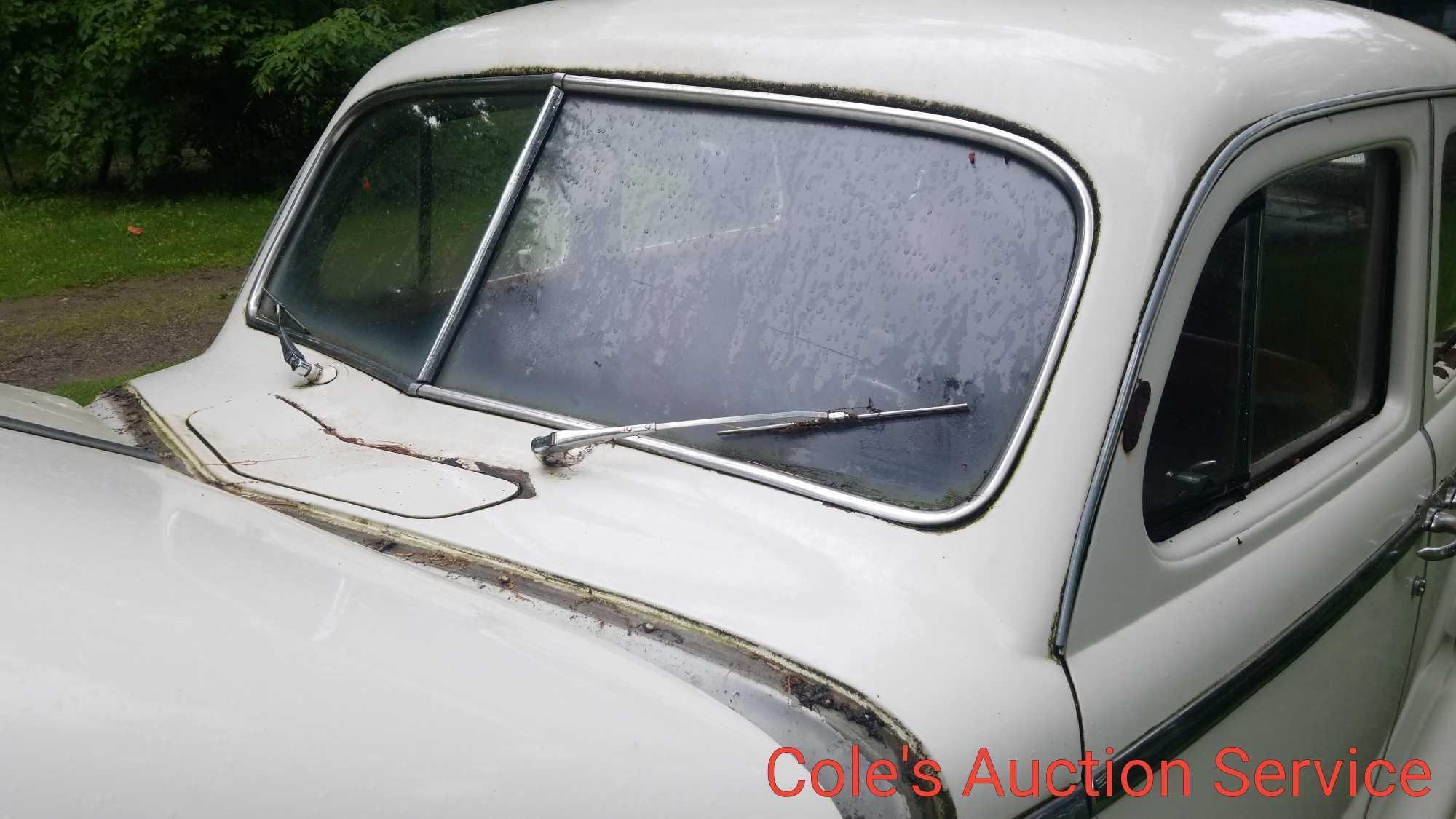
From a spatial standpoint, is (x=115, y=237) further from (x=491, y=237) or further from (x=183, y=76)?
(x=491, y=237)

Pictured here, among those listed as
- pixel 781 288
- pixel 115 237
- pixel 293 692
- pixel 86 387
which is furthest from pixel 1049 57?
pixel 115 237

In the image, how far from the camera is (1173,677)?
153cm

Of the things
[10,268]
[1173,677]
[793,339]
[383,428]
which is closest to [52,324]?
[10,268]

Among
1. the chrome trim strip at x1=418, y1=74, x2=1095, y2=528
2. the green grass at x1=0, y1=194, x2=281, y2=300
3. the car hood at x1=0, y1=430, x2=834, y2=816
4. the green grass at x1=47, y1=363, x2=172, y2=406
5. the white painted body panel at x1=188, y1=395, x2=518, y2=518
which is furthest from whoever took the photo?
the green grass at x1=0, y1=194, x2=281, y2=300

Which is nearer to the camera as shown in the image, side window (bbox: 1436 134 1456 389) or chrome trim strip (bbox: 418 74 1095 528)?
chrome trim strip (bbox: 418 74 1095 528)

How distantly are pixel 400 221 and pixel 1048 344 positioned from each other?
145cm

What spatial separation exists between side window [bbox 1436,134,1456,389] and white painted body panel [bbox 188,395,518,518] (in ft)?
6.02

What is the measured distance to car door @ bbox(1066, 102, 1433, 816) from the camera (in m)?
1.52

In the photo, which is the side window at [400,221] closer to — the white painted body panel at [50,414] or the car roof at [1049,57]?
the car roof at [1049,57]

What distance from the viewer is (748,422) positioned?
5.77ft

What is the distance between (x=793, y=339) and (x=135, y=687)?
1.03 metres

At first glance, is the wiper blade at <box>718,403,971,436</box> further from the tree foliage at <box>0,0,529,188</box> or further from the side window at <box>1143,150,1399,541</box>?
the tree foliage at <box>0,0,529,188</box>

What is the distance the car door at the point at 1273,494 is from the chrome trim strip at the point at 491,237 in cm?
112

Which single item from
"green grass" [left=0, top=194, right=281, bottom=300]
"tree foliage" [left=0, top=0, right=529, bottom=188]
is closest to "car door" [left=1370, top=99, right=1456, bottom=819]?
"green grass" [left=0, top=194, right=281, bottom=300]
